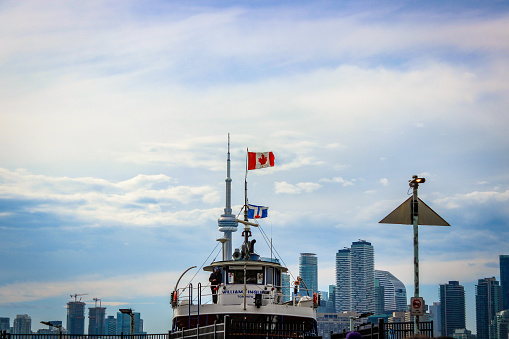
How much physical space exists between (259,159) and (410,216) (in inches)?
962

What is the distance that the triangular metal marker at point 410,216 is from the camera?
24830 mm

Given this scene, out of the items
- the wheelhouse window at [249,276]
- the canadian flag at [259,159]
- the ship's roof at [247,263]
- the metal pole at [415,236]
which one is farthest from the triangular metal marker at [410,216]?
the canadian flag at [259,159]

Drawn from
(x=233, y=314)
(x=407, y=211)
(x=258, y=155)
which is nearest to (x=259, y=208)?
(x=258, y=155)

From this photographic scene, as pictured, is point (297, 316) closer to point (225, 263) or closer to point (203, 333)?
point (225, 263)

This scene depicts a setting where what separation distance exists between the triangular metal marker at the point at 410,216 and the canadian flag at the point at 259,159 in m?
24.0

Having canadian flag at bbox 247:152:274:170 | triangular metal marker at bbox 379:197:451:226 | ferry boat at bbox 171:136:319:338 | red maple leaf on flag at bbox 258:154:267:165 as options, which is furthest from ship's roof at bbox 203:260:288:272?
triangular metal marker at bbox 379:197:451:226

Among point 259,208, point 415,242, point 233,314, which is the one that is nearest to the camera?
point 415,242

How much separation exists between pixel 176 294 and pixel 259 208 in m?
8.87

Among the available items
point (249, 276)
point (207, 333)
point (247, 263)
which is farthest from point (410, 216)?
point (249, 276)

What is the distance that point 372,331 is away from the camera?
2492cm

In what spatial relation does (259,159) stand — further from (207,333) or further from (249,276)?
(207,333)

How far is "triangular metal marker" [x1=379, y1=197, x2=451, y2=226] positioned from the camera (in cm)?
2483

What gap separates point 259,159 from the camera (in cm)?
4894

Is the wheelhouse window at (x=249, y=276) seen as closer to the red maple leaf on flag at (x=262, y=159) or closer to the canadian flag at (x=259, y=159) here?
the canadian flag at (x=259, y=159)
